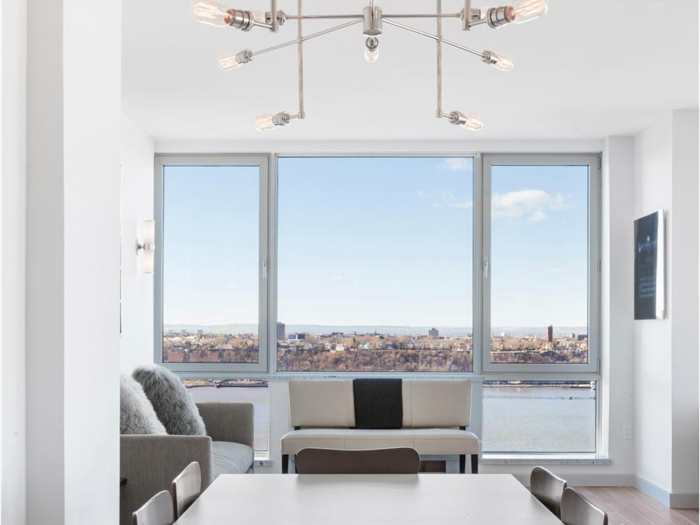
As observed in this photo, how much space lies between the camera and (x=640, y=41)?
13.8 feet

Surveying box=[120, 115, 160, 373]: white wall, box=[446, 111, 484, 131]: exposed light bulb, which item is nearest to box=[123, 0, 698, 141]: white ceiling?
box=[120, 115, 160, 373]: white wall

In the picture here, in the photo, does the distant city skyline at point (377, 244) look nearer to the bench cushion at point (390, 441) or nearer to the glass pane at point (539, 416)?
the glass pane at point (539, 416)

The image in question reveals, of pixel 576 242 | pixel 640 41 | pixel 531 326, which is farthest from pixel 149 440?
pixel 576 242

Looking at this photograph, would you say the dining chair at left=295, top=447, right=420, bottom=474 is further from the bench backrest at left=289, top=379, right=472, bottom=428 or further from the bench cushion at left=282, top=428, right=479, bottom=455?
the bench backrest at left=289, top=379, right=472, bottom=428

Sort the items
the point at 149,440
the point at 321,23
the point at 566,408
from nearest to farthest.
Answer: the point at 321,23, the point at 149,440, the point at 566,408

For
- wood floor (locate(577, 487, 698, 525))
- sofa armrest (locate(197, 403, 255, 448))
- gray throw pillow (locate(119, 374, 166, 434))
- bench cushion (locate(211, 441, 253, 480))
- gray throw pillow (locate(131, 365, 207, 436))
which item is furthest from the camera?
sofa armrest (locate(197, 403, 255, 448))

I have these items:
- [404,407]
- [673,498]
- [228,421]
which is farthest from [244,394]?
[673,498]

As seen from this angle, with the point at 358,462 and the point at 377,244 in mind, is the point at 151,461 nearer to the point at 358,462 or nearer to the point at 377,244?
the point at 358,462

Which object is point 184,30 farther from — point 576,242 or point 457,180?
point 576,242

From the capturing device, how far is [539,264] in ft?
22.7

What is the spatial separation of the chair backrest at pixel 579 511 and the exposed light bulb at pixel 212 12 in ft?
5.57

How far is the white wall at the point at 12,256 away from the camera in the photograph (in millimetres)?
2137

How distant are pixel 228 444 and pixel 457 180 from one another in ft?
9.51

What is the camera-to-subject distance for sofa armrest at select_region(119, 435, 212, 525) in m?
4.22
